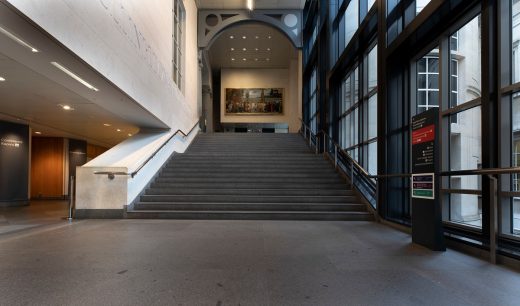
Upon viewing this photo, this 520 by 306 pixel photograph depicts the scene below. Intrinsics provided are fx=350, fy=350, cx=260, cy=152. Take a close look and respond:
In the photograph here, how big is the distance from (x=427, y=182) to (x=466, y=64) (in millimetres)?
2081

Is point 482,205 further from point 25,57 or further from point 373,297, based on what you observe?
point 25,57

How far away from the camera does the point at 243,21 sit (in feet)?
61.9

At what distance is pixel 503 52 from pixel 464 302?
316 cm

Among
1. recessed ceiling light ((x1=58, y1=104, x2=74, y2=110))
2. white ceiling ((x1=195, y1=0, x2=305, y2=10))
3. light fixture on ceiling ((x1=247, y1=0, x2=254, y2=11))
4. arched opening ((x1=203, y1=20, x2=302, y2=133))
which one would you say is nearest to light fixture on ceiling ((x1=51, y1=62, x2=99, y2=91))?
recessed ceiling light ((x1=58, y1=104, x2=74, y2=110))

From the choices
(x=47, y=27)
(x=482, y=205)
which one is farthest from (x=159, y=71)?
(x=482, y=205)

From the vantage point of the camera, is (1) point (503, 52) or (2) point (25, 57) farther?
(2) point (25, 57)

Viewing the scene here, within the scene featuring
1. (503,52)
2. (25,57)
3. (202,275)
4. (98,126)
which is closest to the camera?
(202,275)

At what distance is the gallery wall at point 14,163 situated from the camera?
37.9 feet

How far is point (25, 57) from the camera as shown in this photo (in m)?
5.34

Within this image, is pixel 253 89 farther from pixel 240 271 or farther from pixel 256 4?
pixel 240 271

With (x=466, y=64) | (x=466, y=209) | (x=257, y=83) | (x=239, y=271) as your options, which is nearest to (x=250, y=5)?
(x=257, y=83)

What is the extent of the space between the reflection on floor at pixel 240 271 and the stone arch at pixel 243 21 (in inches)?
601

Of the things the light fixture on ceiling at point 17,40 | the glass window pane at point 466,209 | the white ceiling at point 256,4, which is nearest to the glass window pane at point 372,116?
the glass window pane at point 466,209

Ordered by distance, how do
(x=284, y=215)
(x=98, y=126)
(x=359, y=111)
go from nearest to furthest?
1. (x=284, y=215)
2. (x=359, y=111)
3. (x=98, y=126)
